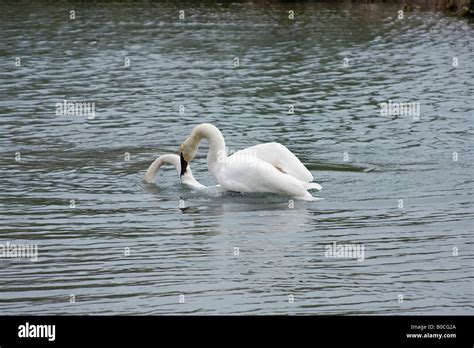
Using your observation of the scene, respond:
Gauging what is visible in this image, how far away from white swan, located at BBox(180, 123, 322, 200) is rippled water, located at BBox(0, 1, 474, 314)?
20 cm

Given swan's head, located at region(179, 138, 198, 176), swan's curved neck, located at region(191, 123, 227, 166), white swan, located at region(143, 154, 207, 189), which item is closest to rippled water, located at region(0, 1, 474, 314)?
white swan, located at region(143, 154, 207, 189)

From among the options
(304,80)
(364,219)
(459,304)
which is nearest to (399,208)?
(364,219)

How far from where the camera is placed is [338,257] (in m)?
12.5

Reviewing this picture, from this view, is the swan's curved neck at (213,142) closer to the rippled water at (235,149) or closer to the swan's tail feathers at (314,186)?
the rippled water at (235,149)

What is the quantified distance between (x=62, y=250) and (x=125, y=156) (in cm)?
613

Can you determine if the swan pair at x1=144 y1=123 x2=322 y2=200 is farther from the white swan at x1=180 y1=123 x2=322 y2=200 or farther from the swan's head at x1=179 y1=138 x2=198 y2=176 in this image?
the swan's head at x1=179 y1=138 x2=198 y2=176

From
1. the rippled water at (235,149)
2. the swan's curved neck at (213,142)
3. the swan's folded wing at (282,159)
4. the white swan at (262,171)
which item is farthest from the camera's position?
the swan's curved neck at (213,142)

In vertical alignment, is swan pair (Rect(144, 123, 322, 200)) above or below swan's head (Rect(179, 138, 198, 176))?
below

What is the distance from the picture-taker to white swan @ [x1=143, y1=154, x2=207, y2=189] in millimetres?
16609

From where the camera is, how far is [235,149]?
1934 cm

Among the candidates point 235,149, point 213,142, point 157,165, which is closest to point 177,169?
point 157,165

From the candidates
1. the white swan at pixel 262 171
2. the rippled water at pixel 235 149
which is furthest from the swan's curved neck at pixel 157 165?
the white swan at pixel 262 171

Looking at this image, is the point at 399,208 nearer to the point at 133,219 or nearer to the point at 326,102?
the point at 133,219

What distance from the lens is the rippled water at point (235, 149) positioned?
37.2ft
